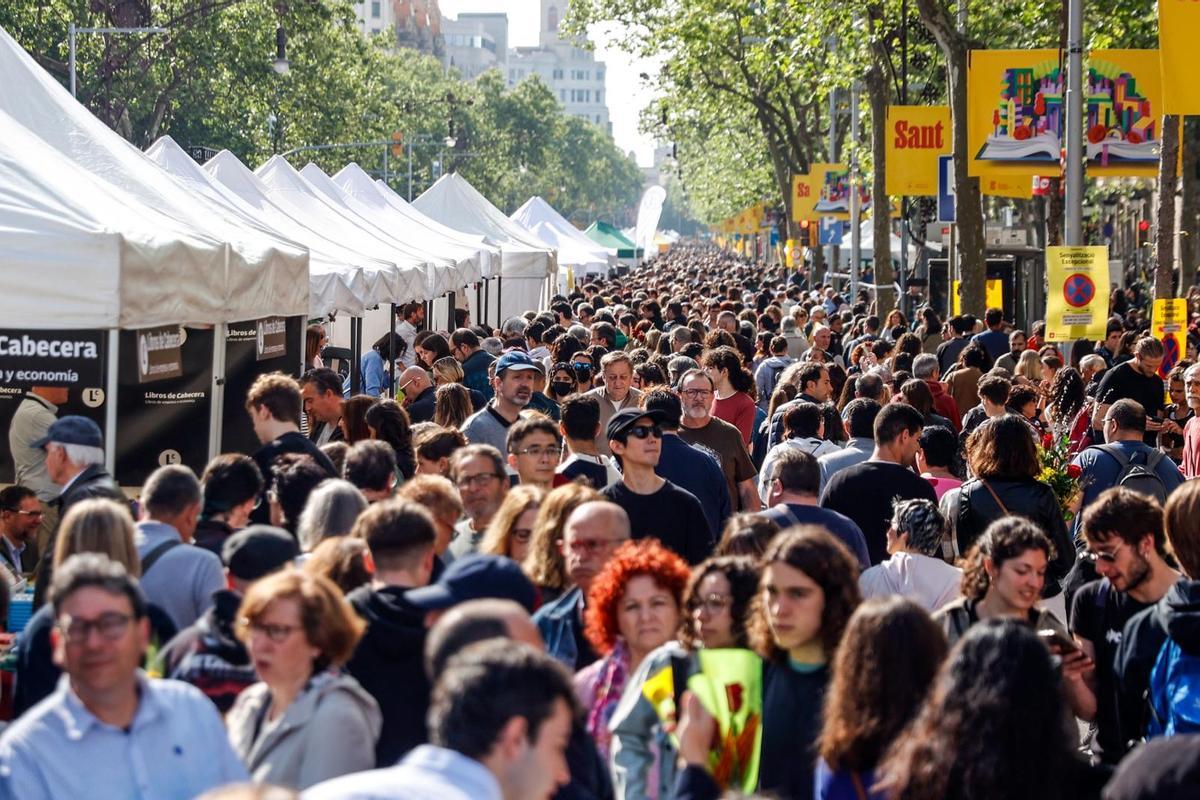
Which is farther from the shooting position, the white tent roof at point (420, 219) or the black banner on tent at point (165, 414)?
the white tent roof at point (420, 219)

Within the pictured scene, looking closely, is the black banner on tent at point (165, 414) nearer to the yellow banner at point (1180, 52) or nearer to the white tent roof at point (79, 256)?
the white tent roof at point (79, 256)

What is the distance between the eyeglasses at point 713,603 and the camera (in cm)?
514

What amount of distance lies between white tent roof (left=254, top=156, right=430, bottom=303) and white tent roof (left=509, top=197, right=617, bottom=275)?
18933 mm

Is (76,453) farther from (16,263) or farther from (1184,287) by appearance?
(1184,287)

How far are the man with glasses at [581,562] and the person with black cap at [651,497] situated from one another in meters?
1.82

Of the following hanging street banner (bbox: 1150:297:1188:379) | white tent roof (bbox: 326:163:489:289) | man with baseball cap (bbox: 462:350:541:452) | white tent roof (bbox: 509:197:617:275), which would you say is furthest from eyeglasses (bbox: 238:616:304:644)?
white tent roof (bbox: 509:197:617:275)

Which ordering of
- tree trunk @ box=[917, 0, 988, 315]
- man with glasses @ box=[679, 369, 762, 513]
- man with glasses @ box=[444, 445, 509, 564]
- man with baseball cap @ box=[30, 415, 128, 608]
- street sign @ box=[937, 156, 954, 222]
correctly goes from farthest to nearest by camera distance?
street sign @ box=[937, 156, 954, 222], tree trunk @ box=[917, 0, 988, 315], man with glasses @ box=[679, 369, 762, 513], man with glasses @ box=[444, 445, 509, 564], man with baseball cap @ box=[30, 415, 128, 608]

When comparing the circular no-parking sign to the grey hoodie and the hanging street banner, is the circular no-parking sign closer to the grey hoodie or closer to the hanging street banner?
the hanging street banner

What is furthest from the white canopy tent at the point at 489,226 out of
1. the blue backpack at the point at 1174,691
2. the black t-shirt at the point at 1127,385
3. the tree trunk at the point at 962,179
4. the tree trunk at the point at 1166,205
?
the blue backpack at the point at 1174,691

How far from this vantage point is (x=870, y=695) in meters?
4.28

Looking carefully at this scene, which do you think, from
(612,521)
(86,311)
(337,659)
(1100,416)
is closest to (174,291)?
(86,311)

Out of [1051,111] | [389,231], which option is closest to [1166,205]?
[1051,111]

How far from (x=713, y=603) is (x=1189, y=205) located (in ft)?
86.2

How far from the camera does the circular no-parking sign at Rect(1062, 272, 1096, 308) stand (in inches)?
638
